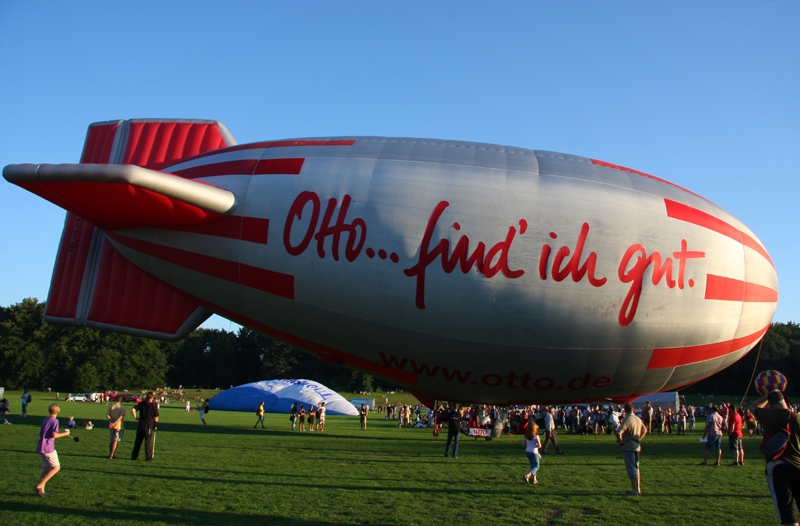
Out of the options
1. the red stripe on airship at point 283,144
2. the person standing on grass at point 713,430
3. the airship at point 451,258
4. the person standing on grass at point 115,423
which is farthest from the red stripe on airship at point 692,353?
the person standing on grass at point 115,423

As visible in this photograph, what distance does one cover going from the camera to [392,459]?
51.8 feet

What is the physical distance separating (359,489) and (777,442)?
715 centimetres

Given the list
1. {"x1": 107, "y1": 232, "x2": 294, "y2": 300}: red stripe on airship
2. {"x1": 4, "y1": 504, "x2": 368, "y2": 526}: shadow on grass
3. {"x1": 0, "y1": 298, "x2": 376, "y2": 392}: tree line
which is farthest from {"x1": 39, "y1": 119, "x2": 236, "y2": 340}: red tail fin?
{"x1": 0, "y1": 298, "x2": 376, "y2": 392}: tree line

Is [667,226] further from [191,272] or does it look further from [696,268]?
[191,272]

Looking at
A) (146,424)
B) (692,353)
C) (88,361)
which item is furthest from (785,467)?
(88,361)

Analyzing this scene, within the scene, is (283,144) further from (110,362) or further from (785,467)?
(110,362)

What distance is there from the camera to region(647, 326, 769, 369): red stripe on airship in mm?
11328

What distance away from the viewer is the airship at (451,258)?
1026cm

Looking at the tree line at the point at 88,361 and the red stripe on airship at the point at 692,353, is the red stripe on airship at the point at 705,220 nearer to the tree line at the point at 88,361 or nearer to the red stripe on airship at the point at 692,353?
the red stripe on airship at the point at 692,353

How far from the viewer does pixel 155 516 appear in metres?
7.69

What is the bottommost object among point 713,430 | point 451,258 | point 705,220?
point 713,430

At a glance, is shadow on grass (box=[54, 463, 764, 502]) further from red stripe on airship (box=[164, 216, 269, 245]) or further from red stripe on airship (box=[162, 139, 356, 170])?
red stripe on airship (box=[162, 139, 356, 170])

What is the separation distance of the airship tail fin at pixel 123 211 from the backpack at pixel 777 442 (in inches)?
405

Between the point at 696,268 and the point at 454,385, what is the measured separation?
5.70 m
